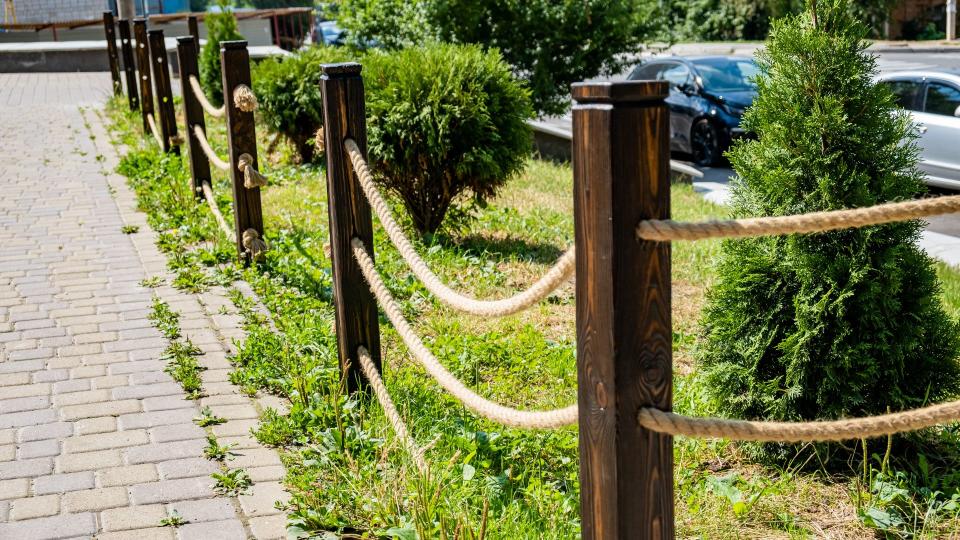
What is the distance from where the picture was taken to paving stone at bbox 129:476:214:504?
12.2 ft

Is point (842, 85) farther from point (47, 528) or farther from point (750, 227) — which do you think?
point (47, 528)

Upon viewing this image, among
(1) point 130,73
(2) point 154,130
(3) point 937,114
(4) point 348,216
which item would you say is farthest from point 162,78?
(3) point 937,114

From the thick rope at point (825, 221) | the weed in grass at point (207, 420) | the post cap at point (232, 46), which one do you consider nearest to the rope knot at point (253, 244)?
the post cap at point (232, 46)

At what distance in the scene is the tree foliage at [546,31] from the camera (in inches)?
504

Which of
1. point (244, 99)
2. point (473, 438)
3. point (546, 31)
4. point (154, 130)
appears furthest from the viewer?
point (546, 31)

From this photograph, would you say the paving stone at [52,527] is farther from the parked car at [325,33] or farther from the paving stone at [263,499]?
the parked car at [325,33]

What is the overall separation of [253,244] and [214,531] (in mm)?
3635

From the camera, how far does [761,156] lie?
4.03 metres

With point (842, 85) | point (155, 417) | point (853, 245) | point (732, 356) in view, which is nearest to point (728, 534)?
point (732, 356)

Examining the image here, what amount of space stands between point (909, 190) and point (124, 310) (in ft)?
14.8

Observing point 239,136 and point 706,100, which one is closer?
point 239,136

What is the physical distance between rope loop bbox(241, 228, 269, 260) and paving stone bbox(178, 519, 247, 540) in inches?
139

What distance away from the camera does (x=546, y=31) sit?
12.9 meters

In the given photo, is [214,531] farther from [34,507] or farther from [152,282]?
[152,282]
